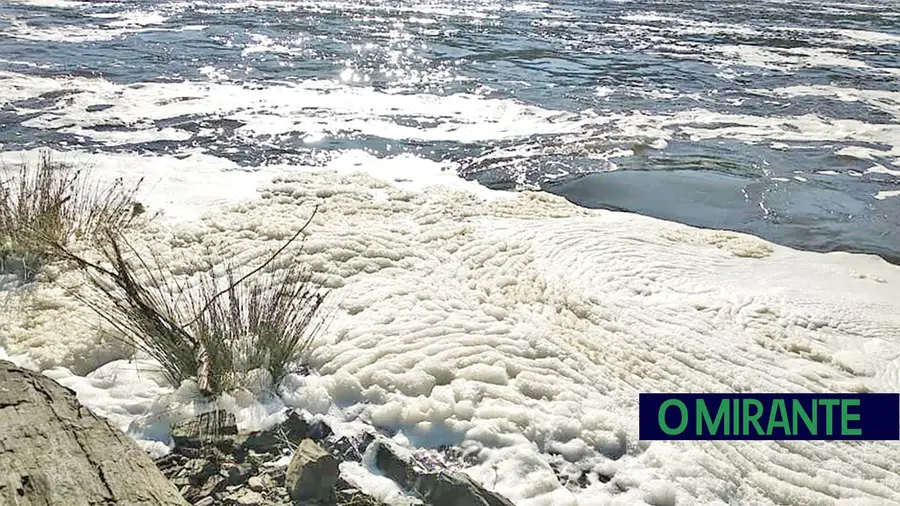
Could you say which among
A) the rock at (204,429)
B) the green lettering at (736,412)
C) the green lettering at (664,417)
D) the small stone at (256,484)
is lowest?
the green lettering at (736,412)

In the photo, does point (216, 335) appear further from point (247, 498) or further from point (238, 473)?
point (247, 498)

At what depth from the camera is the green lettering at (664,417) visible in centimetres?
439

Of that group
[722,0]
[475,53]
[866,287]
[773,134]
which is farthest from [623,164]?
[722,0]

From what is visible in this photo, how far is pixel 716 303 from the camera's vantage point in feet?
20.0

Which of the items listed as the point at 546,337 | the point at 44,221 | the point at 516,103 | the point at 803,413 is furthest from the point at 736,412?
the point at 516,103

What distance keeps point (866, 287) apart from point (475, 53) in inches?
486

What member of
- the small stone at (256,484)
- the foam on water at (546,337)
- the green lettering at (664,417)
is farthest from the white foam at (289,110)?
the small stone at (256,484)

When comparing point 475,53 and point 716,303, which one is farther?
point 475,53

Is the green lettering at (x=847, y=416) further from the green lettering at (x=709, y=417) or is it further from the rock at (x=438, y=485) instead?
the rock at (x=438, y=485)

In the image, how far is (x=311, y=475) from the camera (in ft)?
11.3

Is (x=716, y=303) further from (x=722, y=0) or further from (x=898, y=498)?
(x=722, y=0)

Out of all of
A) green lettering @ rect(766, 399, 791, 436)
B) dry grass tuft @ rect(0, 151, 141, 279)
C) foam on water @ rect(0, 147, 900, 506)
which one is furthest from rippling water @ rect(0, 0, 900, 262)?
green lettering @ rect(766, 399, 791, 436)

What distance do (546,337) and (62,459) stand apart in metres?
3.18

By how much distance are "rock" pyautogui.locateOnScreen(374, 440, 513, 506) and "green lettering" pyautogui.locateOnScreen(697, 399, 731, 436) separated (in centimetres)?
153
